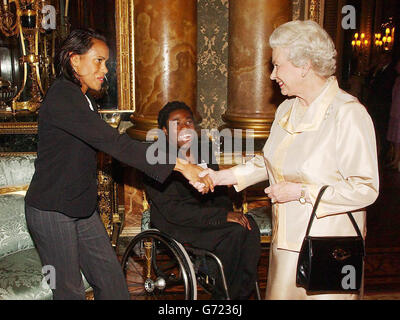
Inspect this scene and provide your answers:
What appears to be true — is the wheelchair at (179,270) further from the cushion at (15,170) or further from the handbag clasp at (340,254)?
the cushion at (15,170)

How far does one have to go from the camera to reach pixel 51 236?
2.44 meters

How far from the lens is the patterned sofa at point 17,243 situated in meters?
2.84

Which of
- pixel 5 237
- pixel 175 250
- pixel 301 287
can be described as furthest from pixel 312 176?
pixel 5 237

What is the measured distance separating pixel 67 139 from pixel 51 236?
0.49m

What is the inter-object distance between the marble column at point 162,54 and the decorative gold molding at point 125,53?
1.76 feet

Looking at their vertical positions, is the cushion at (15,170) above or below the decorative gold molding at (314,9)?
below

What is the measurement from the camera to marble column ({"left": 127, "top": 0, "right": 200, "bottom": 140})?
4.43 metres

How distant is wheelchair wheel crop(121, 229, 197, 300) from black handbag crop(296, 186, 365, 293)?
0.77m

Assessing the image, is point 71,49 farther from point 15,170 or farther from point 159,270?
point 159,270

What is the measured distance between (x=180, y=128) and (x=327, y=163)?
140cm

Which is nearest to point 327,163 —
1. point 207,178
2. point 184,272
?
point 207,178

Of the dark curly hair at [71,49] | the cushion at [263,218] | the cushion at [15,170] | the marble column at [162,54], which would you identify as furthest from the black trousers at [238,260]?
the marble column at [162,54]

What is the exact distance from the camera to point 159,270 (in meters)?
3.20

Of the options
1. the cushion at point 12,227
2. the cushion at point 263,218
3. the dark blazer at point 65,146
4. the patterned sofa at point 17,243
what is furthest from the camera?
the cushion at point 263,218
